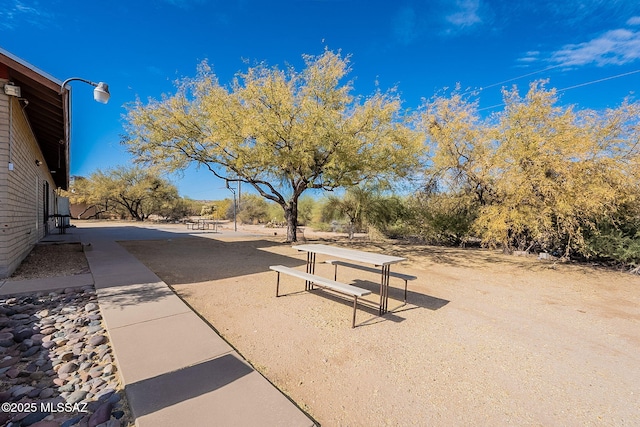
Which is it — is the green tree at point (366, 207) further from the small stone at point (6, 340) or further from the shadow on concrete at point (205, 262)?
the small stone at point (6, 340)

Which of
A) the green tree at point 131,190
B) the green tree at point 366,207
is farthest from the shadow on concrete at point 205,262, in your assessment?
the green tree at point 131,190

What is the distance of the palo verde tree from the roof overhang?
94.4 inches

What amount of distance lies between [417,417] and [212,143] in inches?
425

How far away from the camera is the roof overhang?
471cm

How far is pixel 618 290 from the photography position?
244 inches

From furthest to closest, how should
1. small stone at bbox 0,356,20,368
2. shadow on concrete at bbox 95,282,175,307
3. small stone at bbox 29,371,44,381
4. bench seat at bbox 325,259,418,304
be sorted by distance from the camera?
bench seat at bbox 325,259,418,304
shadow on concrete at bbox 95,282,175,307
small stone at bbox 0,356,20,368
small stone at bbox 29,371,44,381

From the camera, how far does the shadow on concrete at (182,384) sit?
1979mm

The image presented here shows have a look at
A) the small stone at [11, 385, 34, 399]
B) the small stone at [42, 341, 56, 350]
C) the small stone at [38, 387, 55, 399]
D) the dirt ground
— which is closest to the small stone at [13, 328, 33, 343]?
the small stone at [42, 341, 56, 350]

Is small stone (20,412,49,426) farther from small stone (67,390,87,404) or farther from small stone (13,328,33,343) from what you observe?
small stone (13,328,33,343)

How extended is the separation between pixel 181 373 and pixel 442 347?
271 cm

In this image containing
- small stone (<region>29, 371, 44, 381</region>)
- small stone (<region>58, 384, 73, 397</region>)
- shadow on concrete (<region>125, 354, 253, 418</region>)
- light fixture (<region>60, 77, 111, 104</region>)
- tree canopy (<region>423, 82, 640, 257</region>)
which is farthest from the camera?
tree canopy (<region>423, 82, 640, 257</region>)

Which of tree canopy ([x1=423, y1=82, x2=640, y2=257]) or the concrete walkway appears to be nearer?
the concrete walkway

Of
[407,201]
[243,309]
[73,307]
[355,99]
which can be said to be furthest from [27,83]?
[407,201]

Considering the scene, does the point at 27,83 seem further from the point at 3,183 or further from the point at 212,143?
the point at 212,143
